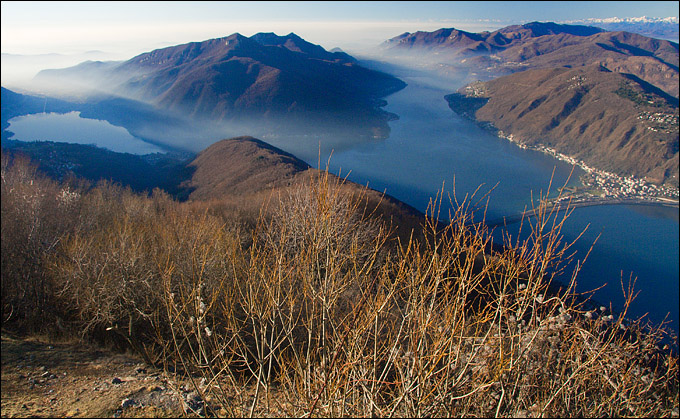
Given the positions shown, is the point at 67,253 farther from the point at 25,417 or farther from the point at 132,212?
the point at 132,212

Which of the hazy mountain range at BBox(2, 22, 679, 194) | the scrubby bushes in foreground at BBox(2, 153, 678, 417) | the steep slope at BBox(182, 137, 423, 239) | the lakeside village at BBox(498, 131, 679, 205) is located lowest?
the lakeside village at BBox(498, 131, 679, 205)

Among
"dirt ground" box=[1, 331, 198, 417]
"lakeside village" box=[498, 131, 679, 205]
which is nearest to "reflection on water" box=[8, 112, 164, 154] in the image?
"dirt ground" box=[1, 331, 198, 417]

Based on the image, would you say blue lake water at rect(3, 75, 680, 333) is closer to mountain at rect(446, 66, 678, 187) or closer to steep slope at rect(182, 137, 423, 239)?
mountain at rect(446, 66, 678, 187)

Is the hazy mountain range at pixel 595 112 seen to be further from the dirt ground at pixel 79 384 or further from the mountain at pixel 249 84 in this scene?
the dirt ground at pixel 79 384

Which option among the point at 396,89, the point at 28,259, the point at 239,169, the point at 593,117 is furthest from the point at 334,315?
the point at 396,89

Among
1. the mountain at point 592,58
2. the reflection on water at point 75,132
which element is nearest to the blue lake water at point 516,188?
the reflection on water at point 75,132

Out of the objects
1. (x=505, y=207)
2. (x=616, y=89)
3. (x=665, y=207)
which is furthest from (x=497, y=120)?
(x=505, y=207)
